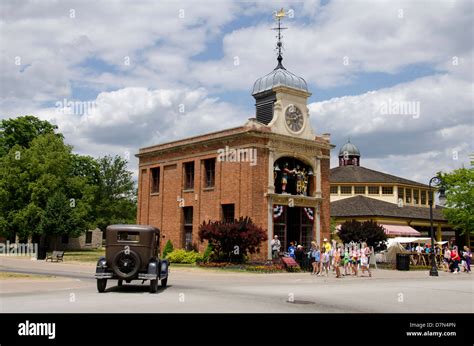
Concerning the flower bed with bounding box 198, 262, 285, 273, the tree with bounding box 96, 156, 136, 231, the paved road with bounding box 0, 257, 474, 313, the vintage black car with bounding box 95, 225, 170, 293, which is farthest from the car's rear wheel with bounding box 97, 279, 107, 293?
the tree with bounding box 96, 156, 136, 231

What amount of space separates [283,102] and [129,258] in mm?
24264

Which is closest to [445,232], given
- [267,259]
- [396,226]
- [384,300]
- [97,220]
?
[396,226]

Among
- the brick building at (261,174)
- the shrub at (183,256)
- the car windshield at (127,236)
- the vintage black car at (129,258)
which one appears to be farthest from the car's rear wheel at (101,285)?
the shrub at (183,256)

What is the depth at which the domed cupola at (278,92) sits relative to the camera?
38.8 meters

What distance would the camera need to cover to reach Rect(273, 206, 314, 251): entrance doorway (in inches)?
1469

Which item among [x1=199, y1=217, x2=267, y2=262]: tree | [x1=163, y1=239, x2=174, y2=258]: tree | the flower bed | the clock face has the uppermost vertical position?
the clock face

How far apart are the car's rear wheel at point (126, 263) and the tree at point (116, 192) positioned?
61429 mm

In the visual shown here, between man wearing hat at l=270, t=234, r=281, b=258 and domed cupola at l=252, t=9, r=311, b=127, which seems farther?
domed cupola at l=252, t=9, r=311, b=127

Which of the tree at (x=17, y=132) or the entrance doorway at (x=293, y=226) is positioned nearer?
the entrance doorway at (x=293, y=226)

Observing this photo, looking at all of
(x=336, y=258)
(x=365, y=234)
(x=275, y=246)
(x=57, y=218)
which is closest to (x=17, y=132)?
(x=57, y=218)

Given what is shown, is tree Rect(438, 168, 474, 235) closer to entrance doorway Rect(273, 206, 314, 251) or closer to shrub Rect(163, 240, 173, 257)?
entrance doorway Rect(273, 206, 314, 251)

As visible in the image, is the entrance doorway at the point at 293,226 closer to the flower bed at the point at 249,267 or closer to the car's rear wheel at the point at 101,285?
the flower bed at the point at 249,267
